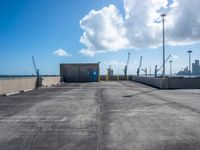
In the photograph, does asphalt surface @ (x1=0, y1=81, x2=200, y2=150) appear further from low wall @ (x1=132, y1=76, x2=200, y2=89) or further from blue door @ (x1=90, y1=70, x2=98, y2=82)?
blue door @ (x1=90, y1=70, x2=98, y2=82)

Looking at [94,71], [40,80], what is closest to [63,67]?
[94,71]

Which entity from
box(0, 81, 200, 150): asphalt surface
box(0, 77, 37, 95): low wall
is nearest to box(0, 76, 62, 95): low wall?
box(0, 77, 37, 95): low wall

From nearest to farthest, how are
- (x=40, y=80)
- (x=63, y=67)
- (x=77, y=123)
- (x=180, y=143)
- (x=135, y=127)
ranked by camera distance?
(x=180, y=143) < (x=135, y=127) < (x=77, y=123) < (x=40, y=80) < (x=63, y=67)

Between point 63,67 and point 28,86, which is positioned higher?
point 63,67

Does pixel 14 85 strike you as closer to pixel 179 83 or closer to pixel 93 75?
pixel 179 83

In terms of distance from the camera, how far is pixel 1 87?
68.0 ft

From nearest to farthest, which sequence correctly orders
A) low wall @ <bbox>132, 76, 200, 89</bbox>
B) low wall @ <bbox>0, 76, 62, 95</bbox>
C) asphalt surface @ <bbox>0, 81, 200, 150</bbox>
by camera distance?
asphalt surface @ <bbox>0, 81, 200, 150</bbox>
low wall @ <bbox>0, 76, 62, 95</bbox>
low wall @ <bbox>132, 76, 200, 89</bbox>

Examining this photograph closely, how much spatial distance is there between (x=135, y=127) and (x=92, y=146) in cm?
249

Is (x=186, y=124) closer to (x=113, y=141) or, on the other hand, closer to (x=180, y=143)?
(x=180, y=143)

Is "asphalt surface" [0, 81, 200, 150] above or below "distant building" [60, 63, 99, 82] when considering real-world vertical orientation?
below

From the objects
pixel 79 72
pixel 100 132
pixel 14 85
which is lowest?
pixel 100 132

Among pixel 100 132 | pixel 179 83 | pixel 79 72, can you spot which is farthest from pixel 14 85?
pixel 79 72

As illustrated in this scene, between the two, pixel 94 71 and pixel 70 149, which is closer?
pixel 70 149

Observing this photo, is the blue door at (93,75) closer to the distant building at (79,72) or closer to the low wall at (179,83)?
the distant building at (79,72)
